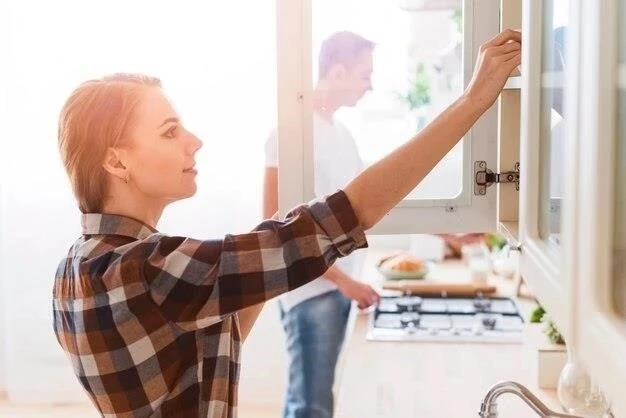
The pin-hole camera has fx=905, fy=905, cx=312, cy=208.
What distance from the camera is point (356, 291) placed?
2.37 meters

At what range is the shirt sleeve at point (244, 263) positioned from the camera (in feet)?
3.43

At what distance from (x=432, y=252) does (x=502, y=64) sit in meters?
2.53

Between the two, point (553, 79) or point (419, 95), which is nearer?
point (553, 79)

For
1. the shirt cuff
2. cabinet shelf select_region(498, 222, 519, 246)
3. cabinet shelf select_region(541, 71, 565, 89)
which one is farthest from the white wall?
cabinet shelf select_region(541, 71, 565, 89)

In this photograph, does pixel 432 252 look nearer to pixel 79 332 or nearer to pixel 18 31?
pixel 18 31

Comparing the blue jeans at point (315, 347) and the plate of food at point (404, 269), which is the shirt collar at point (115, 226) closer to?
the blue jeans at point (315, 347)

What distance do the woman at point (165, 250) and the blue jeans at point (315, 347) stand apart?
3.80 feet

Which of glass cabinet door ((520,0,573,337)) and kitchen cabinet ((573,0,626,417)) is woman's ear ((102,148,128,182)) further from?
kitchen cabinet ((573,0,626,417))

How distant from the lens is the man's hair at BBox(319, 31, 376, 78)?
1445mm

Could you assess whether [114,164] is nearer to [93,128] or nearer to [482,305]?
[93,128]

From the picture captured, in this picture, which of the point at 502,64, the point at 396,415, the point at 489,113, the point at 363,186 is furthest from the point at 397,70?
the point at 396,415

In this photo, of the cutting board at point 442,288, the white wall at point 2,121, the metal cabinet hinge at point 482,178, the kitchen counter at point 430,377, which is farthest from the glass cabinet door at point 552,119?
the white wall at point 2,121

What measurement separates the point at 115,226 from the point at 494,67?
0.53 m

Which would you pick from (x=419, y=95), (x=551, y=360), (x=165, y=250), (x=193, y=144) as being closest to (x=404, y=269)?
(x=551, y=360)
